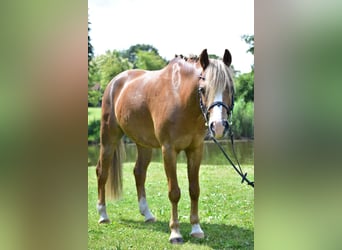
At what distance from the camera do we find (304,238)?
2.51 meters

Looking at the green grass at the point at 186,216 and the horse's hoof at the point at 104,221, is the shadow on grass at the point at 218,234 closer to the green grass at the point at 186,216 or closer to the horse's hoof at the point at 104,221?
the green grass at the point at 186,216

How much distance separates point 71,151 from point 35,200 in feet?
1.01

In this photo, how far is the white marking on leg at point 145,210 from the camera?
9.16ft

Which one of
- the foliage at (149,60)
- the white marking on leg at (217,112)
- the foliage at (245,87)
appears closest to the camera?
the white marking on leg at (217,112)

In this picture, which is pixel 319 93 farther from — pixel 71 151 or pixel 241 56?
pixel 71 151

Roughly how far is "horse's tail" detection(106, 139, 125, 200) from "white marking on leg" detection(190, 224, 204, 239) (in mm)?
476

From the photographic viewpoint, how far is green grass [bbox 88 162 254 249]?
269 centimetres

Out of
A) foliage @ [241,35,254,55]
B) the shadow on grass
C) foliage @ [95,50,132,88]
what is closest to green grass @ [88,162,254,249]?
the shadow on grass

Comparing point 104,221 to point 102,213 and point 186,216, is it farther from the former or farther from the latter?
point 186,216

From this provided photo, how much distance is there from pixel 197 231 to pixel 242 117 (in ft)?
2.29

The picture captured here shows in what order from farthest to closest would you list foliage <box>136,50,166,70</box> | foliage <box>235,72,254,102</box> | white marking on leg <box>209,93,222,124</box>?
foliage <box>136,50,166,70</box>
foliage <box>235,72,254,102</box>
white marking on leg <box>209,93,222,124</box>

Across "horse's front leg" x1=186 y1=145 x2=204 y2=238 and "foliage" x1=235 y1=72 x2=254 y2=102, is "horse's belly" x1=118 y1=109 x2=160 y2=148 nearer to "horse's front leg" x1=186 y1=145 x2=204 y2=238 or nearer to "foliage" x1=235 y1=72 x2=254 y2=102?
"horse's front leg" x1=186 y1=145 x2=204 y2=238

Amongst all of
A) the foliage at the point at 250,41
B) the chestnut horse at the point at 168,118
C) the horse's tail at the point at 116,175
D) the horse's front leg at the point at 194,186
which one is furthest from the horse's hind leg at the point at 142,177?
the foliage at the point at 250,41

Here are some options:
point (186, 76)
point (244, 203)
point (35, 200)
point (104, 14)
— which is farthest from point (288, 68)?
point (35, 200)
